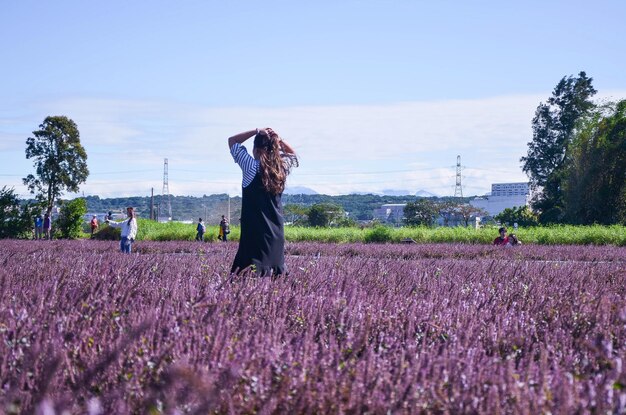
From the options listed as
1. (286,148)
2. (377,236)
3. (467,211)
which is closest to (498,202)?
(467,211)

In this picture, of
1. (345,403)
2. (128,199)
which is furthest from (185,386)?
(128,199)

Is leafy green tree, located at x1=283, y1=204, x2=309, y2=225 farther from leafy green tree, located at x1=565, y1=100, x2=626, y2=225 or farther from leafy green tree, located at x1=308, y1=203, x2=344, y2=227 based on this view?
leafy green tree, located at x1=565, y1=100, x2=626, y2=225

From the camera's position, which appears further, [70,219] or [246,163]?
[70,219]

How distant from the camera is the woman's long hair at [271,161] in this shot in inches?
233

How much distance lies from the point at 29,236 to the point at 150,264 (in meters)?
35.8

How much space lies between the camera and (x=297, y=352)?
298 cm

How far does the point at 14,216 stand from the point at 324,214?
3872 centimetres

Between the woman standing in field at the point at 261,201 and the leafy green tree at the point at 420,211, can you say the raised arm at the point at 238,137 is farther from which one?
the leafy green tree at the point at 420,211

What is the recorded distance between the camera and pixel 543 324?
432cm

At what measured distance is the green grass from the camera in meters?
30.6

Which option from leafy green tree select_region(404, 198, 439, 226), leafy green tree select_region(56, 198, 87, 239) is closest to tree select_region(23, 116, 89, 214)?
leafy green tree select_region(56, 198, 87, 239)

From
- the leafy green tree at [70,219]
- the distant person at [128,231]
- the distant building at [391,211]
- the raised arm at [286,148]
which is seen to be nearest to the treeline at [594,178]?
the leafy green tree at [70,219]

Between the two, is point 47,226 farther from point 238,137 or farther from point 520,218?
point 520,218

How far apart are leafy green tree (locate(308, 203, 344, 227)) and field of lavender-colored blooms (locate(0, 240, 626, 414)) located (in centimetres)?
6861
